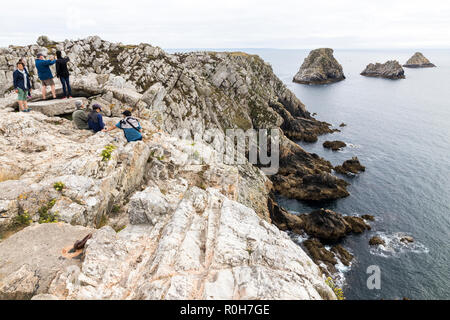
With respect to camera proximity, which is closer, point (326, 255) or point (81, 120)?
point (81, 120)

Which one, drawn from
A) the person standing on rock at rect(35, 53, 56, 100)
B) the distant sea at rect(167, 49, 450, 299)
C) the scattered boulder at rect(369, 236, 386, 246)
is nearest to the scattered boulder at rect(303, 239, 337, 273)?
the distant sea at rect(167, 49, 450, 299)

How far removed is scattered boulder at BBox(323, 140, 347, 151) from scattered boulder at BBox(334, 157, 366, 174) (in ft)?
44.5

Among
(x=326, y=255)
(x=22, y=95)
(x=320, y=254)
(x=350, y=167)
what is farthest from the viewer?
(x=350, y=167)

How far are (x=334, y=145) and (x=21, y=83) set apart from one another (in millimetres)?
83930

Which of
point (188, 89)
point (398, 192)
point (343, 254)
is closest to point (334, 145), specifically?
point (398, 192)

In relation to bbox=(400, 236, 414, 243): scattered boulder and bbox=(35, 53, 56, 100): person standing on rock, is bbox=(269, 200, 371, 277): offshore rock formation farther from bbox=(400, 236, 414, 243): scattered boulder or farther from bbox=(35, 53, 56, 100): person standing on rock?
bbox=(35, 53, 56, 100): person standing on rock

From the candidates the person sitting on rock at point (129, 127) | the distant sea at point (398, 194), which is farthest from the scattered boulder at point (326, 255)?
the person sitting on rock at point (129, 127)

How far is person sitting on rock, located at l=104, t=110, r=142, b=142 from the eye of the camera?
16.8 m

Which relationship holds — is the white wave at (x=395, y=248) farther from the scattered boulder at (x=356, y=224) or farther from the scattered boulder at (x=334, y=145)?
the scattered boulder at (x=334, y=145)

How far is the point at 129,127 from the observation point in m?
17.1

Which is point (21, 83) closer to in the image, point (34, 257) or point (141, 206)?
point (141, 206)
